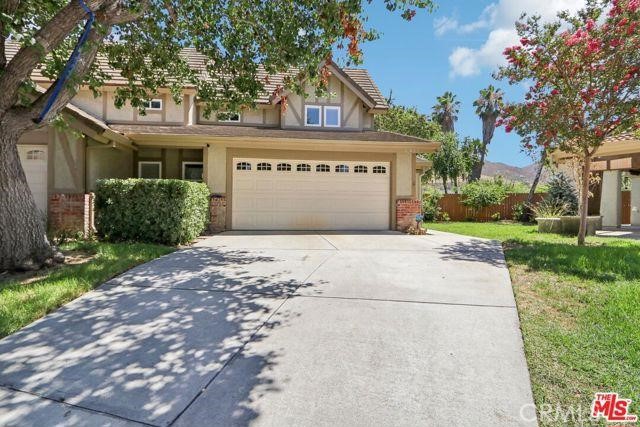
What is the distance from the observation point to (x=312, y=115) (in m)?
14.6

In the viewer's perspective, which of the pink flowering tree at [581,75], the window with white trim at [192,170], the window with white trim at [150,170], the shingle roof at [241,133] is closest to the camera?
the pink flowering tree at [581,75]

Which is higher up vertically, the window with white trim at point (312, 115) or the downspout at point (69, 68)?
the window with white trim at point (312, 115)

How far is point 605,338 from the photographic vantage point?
11.8 feet

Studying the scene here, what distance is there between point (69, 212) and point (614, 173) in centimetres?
2068

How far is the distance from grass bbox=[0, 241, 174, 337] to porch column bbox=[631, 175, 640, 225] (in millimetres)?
20391

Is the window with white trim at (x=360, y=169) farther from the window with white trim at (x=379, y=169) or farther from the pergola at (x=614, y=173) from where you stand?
the pergola at (x=614, y=173)

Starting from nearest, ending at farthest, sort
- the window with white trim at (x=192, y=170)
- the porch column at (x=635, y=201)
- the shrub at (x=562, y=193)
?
the window with white trim at (x=192, y=170) < the porch column at (x=635, y=201) < the shrub at (x=562, y=193)

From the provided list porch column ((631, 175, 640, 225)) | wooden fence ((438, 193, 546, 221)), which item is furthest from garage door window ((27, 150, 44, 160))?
porch column ((631, 175, 640, 225))

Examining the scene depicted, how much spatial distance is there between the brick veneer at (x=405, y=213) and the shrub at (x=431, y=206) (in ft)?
27.9

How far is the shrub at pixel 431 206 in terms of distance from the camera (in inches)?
829

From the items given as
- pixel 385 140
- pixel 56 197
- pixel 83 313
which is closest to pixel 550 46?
pixel 385 140

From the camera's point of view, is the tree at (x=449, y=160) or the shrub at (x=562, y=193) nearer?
the shrub at (x=562, y=193)

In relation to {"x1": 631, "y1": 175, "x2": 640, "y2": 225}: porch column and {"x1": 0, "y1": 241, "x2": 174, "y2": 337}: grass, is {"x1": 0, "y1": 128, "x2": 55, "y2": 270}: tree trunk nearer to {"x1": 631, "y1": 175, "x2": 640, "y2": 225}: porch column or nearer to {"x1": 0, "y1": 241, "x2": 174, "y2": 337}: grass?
{"x1": 0, "y1": 241, "x2": 174, "y2": 337}: grass

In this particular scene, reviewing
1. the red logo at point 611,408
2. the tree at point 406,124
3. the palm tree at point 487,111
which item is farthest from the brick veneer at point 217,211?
the palm tree at point 487,111
